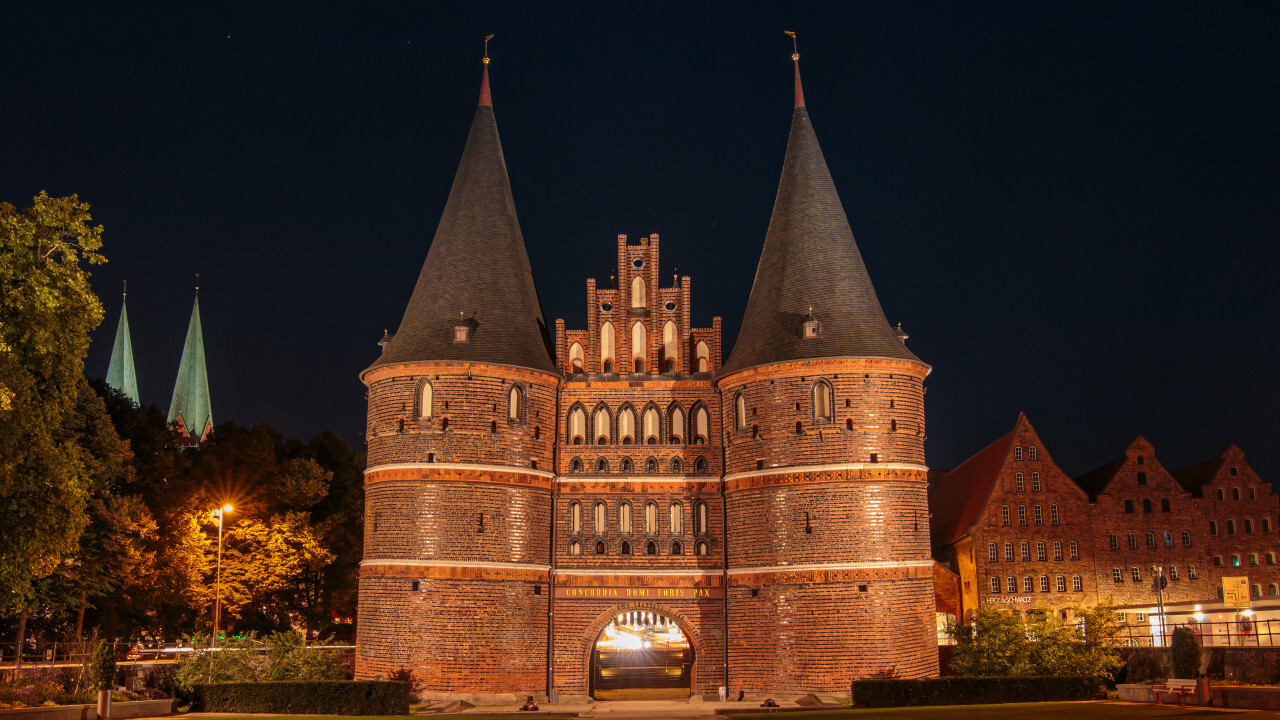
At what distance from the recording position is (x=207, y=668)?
33188 millimetres

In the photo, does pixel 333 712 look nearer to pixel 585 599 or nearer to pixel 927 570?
pixel 585 599

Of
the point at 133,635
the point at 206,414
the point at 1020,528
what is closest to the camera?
the point at 133,635

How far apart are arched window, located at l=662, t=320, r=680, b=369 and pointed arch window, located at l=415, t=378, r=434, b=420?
7841 millimetres

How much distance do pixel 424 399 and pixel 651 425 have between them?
→ 289 inches

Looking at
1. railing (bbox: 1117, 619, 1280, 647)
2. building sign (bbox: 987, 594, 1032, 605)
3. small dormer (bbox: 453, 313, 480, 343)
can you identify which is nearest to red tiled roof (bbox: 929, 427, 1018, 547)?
building sign (bbox: 987, 594, 1032, 605)

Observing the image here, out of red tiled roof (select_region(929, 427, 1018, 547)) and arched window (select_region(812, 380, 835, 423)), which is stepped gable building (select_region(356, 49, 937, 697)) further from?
red tiled roof (select_region(929, 427, 1018, 547))

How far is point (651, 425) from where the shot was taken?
123 ft

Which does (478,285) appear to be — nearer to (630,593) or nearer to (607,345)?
(607,345)

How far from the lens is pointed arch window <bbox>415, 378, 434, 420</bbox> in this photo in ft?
117

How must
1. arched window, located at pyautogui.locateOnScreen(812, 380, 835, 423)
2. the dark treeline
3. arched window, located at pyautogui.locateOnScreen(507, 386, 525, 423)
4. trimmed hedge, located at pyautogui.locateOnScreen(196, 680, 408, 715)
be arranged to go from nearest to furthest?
trimmed hedge, located at pyautogui.locateOnScreen(196, 680, 408, 715) < arched window, located at pyautogui.locateOnScreen(812, 380, 835, 423) < arched window, located at pyautogui.locateOnScreen(507, 386, 525, 423) < the dark treeline

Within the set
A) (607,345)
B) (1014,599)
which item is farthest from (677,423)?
(1014,599)

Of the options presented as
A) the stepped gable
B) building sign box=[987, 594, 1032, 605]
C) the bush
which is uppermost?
the stepped gable

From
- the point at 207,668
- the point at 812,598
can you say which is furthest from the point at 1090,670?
the point at 207,668

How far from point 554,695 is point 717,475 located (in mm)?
8495
